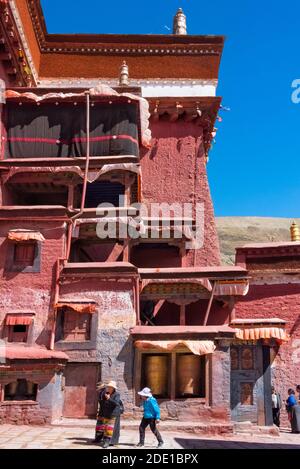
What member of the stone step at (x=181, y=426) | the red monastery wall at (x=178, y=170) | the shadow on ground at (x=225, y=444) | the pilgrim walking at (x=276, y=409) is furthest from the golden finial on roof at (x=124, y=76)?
the shadow on ground at (x=225, y=444)

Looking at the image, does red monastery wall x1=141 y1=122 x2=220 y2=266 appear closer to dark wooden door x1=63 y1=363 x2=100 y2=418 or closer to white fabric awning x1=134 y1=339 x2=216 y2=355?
white fabric awning x1=134 y1=339 x2=216 y2=355

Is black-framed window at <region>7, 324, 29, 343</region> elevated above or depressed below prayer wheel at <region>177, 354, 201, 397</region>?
above

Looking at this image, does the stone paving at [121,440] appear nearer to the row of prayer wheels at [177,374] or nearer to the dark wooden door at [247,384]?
the dark wooden door at [247,384]

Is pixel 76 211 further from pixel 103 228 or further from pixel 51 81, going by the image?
pixel 51 81

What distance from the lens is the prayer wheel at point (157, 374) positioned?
14148 millimetres

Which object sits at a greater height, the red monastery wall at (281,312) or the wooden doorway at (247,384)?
the red monastery wall at (281,312)

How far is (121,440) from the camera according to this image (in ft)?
35.8

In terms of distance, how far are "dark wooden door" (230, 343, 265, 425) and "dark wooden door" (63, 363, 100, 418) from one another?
4.27m

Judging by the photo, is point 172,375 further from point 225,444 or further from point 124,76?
point 124,76

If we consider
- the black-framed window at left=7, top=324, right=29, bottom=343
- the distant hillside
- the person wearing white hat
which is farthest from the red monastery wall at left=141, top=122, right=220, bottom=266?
the distant hillside

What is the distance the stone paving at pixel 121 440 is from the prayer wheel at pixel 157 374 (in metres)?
1.56

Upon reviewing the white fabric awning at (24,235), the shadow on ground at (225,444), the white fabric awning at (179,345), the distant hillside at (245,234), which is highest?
the distant hillside at (245,234)

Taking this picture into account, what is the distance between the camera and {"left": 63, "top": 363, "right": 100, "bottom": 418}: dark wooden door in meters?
13.9
